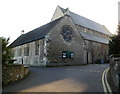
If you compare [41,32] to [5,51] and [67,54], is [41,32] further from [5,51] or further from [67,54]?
[5,51]

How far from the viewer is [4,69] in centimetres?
1009

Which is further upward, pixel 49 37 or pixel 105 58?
pixel 49 37

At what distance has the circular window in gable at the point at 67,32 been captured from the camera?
26828mm

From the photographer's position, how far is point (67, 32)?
2753 centimetres

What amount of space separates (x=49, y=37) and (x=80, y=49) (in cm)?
872

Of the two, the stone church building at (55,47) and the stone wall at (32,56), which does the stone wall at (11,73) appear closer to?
the stone church building at (55,47)

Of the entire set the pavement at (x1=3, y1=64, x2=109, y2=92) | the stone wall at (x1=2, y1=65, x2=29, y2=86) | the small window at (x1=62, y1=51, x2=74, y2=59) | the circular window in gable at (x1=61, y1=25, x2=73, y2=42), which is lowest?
the pavement at (x1=3, y1=64, x2=109, y2=92)

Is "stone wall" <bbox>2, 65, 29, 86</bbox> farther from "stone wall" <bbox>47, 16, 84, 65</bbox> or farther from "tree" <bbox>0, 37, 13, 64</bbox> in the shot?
"stone wall" <bbox>47, 16, 84, 65</bbox>

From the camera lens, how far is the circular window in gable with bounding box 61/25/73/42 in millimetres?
26828

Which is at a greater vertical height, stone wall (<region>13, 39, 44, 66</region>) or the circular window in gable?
the circular window in gable

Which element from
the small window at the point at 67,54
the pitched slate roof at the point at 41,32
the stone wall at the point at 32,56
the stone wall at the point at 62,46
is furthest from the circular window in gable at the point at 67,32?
the stone wall at the point at 32,56

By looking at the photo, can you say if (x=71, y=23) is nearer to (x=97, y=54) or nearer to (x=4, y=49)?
(x=97, y=54)

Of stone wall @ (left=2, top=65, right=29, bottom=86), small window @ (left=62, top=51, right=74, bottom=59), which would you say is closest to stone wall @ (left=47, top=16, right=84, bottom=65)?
small window @ (left=62, top=51, right=74, bottom=59)

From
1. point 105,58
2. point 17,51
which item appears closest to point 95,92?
point 17,51
